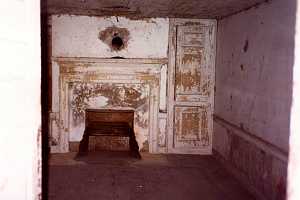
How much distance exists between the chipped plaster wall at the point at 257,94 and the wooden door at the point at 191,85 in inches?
12.8

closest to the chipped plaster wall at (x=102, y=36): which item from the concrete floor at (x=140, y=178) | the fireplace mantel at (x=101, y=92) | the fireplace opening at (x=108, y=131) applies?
the fireplace mantel at (x=101, y=92)

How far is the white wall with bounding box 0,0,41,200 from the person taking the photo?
6.14 ft

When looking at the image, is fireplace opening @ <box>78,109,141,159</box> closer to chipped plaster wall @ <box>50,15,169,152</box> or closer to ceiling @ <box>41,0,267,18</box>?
chipped plaster wall @ <box>50,15,169,152</box>

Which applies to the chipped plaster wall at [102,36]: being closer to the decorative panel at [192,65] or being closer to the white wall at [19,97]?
the decorative panel at [192,65]

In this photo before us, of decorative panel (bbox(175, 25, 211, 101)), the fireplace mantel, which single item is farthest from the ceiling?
the fireplace mantel

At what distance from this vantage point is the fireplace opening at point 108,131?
21.0ft

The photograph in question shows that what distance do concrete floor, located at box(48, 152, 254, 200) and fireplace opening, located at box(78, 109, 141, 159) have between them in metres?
0.24

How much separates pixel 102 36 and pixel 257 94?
3.04 m

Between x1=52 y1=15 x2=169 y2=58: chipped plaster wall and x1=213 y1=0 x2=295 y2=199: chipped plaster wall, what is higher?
x1=52 y1=15 x2=169 y2=58: chipped plaster wall

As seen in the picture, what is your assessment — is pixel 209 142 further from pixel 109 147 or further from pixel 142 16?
pixel 142 16

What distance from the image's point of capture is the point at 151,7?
5430 mm

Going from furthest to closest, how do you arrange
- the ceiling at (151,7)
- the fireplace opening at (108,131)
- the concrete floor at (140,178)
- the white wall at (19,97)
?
the fireplace opening at (108,131) < the ceiling at (151,7) < the concrete floor at (140,178) < the white wall at (19,97)

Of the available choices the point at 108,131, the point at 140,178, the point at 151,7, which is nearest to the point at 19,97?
the point at 140,178

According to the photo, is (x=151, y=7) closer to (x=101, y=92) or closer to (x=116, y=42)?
(x=116, y=42)
